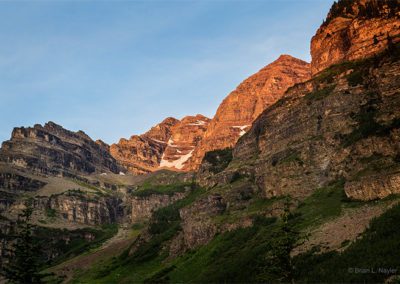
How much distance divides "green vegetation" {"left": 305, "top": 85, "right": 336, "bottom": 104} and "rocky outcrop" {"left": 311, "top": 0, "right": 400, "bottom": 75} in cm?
2492

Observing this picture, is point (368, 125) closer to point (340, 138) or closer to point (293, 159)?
point (340, 138)

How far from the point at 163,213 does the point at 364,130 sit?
126357mm

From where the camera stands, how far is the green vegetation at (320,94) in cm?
13450

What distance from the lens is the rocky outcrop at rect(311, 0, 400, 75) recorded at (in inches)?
5743

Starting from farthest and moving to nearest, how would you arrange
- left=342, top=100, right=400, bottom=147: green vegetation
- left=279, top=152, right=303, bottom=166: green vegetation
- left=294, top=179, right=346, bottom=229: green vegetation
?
left=279, top=152, right=303, bottom=166: green vegetation, left=342, top=100, right=400, bottom=147: green vegetation, left=294, top=179, right=346, bottom=229: green vegetation

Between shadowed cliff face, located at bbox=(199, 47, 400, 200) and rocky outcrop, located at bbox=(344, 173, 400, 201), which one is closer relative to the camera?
rocky outcrop, located at bbox=(344, 173, 400, 201)

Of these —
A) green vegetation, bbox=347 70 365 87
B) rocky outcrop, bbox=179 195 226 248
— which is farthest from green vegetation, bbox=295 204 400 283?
green vegetation, bbox=347 70 365 87

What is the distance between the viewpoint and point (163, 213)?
19888cm

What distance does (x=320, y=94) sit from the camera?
453 ft

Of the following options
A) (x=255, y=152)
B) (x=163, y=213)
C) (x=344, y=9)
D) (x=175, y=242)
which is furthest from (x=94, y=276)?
(x=344, y=9)

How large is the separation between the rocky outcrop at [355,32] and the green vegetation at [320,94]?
2492 centimetres

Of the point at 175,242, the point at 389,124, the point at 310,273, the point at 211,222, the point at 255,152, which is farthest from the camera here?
the point at 255,152

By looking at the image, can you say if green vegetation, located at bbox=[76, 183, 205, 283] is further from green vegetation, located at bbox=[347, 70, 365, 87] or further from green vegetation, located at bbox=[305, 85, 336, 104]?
green vegetation, located at bbox=[347, 70, 365, 87]

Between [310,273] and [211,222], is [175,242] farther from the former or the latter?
[310,273]
